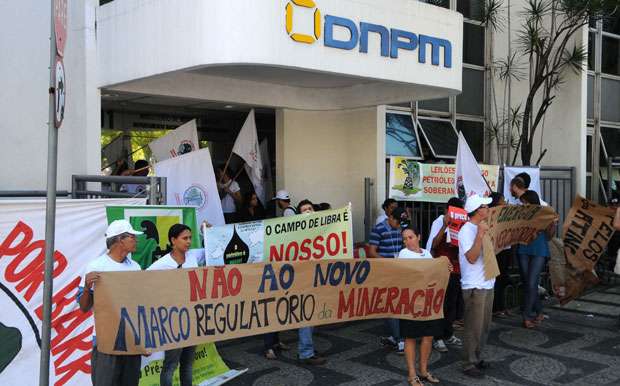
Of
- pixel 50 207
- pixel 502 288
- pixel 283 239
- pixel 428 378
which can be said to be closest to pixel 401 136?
pixel 502 288

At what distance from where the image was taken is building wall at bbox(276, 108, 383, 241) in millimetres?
11258

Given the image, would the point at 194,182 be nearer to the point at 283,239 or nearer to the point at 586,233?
the point at 283,239

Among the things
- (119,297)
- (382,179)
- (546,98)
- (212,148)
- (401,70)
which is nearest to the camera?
(119,297)

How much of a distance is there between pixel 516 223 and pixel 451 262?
1143 millimetres

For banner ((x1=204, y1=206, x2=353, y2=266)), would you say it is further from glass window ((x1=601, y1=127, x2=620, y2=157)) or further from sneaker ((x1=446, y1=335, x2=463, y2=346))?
glass window ((x1=601, y1=127, x2=620, y2=157))

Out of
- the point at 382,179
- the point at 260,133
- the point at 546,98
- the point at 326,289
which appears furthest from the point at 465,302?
the point at 546,98

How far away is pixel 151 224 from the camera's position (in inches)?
260

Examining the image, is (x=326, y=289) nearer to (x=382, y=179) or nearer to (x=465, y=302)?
(x=465, y=302)

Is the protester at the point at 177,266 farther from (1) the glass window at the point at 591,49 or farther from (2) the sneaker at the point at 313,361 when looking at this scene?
(1) the glass window at the point at 591,49

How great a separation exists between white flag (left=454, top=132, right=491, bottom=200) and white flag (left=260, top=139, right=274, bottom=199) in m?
3.45

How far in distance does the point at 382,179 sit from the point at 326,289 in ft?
18.3

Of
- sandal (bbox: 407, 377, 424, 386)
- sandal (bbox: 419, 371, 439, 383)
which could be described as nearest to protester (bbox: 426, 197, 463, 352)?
sandal (bbox: 419, 371, 439, 383)

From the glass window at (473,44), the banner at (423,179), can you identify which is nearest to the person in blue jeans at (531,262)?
the banner at (423,179)

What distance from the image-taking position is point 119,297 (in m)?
5.05
